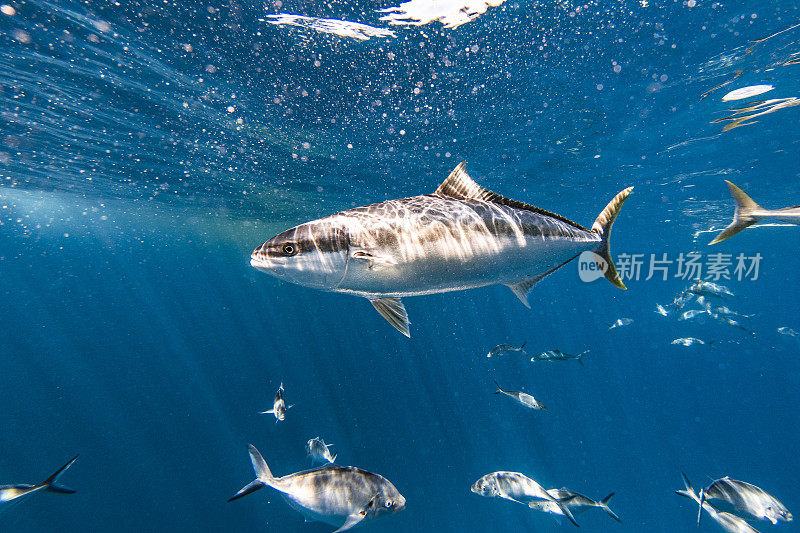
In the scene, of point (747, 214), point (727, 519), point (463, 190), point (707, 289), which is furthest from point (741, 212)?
point (707, 289)

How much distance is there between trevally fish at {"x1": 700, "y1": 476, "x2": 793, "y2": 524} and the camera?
4340 millimetres

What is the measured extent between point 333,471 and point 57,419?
30.2 meters

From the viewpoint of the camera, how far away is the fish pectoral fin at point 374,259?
174cm

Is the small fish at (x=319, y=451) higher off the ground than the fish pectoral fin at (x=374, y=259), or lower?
lower

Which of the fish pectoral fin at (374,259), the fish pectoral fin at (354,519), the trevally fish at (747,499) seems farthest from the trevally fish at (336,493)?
the trevally fish at (747,499)

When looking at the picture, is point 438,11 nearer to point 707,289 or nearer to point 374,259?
point 374,259

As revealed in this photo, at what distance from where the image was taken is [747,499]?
14.4 feet

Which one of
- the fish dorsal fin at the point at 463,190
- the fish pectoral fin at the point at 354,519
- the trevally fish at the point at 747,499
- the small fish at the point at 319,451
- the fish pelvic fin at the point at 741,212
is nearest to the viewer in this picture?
the fish dorsal fin at the point at 463,190

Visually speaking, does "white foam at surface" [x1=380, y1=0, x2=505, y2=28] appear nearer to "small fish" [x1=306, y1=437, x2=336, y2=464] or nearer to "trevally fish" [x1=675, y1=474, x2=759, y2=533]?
"trevally fish" [x1=675, y1=474, x2=759, y2=533]

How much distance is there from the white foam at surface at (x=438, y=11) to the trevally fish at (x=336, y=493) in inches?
314

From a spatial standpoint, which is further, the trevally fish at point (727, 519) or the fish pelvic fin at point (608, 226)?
the trevally fish at point (727, 519)

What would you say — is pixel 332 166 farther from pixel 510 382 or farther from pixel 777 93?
pixel 510 382

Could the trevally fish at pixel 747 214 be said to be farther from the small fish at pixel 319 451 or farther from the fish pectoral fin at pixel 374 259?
the small fish at pixel 319 451

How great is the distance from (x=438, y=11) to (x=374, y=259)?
7151 mm
